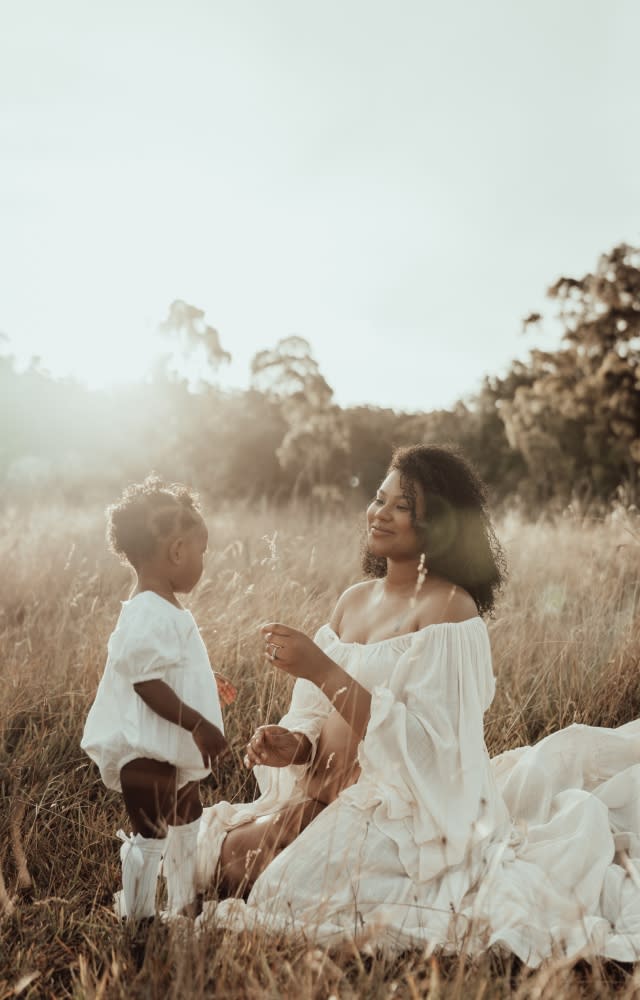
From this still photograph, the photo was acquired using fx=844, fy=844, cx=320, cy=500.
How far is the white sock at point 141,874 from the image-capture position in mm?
2453

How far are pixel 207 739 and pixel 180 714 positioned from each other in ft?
0.36

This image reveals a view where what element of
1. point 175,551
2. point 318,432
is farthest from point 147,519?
point 318,432

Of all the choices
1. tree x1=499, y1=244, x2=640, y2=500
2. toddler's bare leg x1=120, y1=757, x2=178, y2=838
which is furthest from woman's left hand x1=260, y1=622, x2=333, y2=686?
tree x1=499, y1=244, x2=640, y2=500

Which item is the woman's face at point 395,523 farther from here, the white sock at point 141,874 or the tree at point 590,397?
the tree at point 590,397

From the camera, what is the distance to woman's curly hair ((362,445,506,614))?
10.3 feet

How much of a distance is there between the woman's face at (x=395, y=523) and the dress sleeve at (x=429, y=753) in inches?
14.8

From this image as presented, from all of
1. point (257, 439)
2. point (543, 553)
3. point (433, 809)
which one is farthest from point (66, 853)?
point (257, 439)

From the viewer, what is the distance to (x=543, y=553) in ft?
23.4

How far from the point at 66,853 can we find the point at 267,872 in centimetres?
91

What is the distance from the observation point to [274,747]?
2992 mm

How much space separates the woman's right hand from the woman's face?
0.75 m

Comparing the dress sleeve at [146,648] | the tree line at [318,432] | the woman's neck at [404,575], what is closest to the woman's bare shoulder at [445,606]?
the woman's neck at [404,575]

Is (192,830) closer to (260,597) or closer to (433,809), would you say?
(433,809)

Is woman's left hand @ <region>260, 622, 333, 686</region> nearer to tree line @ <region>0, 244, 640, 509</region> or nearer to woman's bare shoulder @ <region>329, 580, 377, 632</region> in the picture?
woman's bare shoulder @ <region>329, 580, 377, 632</region>
